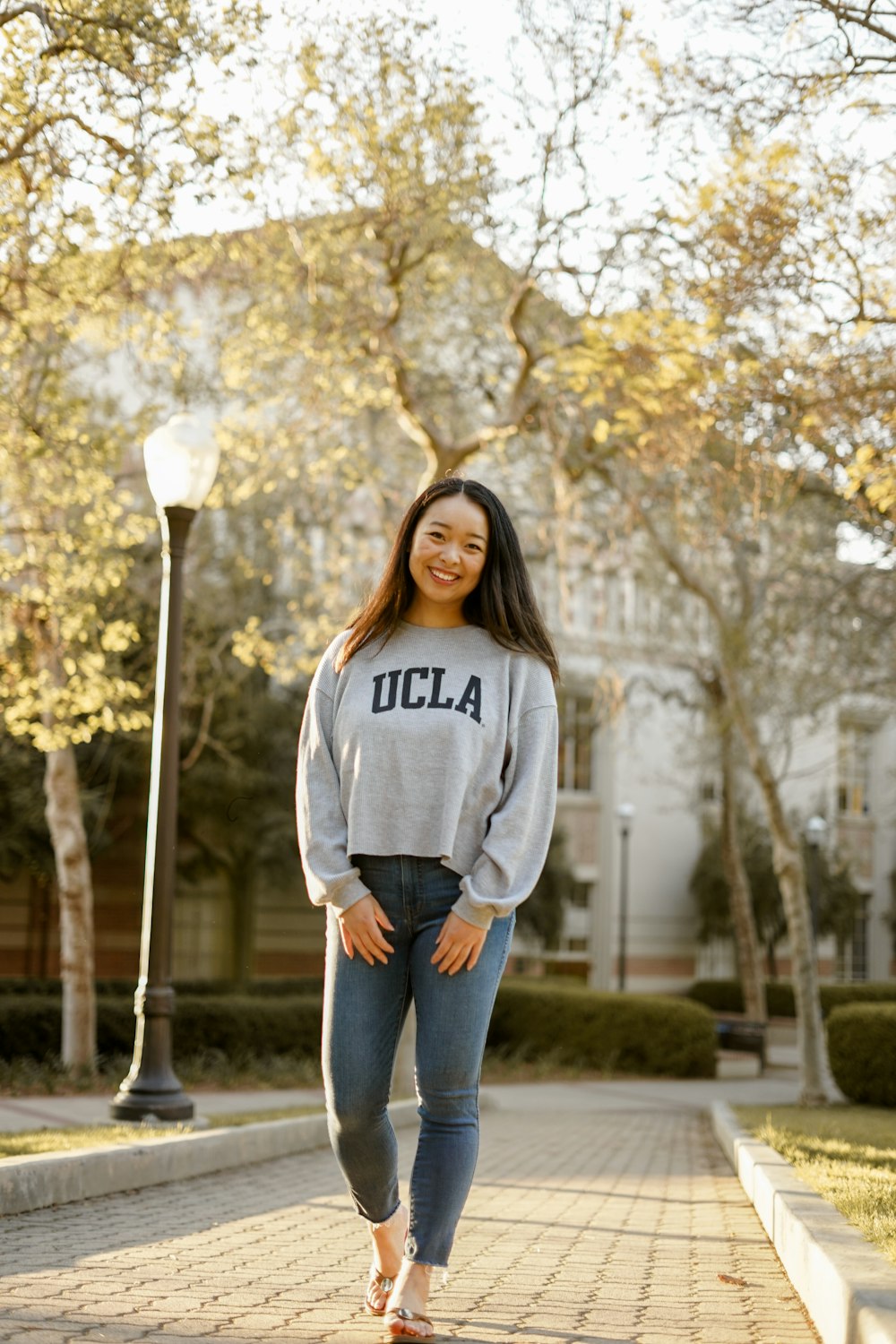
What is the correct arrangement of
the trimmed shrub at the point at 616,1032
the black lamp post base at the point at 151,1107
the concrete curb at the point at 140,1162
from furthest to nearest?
the trimmed shrub at the point at 616,1032
the black lamp post base at the point at 151,1107
the concrete curb at the point at 140,1162

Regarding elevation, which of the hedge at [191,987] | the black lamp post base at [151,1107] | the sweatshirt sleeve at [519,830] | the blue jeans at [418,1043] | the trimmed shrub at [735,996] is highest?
the sweatshirt sleeve at [519,830]

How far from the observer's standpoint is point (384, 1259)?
379cm

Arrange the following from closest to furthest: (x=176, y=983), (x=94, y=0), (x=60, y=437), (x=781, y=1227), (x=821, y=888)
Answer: (x=781, y=1227), (x=94, y=0), (x=60, y=437), (x=176, y=983), (x=821, y=888)

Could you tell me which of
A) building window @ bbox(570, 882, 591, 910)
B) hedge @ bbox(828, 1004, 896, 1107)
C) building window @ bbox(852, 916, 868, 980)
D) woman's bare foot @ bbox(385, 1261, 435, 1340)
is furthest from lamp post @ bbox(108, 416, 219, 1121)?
building window @ bbox(852, 916, 868, 980)

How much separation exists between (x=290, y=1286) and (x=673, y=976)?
30029 millimetres

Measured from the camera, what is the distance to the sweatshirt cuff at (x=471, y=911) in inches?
135

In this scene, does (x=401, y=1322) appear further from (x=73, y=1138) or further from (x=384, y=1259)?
(x=73, y=1138)

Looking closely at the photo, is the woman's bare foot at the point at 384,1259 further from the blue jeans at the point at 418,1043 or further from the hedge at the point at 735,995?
the hedge at the point at 735,995

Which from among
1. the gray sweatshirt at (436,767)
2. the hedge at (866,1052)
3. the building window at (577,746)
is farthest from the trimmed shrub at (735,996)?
the gray sweatshirt at (436,767)

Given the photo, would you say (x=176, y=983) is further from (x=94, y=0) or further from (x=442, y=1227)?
(x=442, y=1227)

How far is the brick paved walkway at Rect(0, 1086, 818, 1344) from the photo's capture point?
12.4 feet

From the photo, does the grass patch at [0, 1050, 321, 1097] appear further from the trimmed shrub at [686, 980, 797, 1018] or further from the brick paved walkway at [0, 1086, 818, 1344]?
the trimmed shrub at [686, 980, 797, 1018]

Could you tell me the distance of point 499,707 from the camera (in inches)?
145

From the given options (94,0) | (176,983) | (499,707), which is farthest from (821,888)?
(499,707)
